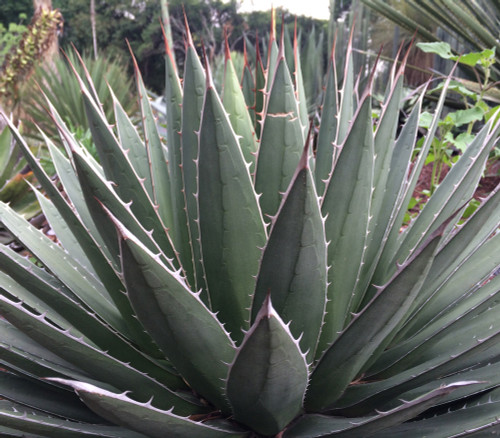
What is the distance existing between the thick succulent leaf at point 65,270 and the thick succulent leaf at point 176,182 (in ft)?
0.73

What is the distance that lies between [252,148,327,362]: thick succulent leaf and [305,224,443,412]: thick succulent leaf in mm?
68

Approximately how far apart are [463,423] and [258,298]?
17.6 inches

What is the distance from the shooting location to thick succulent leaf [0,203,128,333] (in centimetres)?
131

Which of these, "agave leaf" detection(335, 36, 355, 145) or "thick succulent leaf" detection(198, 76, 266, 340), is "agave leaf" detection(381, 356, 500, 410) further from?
"agave leaf" detection(335, 36, 355, 145)

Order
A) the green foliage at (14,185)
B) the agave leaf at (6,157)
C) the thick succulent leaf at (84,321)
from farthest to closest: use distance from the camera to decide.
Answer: the agave leaf at (6,157) → the green foliage at (14,185) → the thick succulent leaf at (84,321)

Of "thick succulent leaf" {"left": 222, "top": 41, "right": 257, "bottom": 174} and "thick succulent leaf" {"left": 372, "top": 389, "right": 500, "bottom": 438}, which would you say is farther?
"thick succulent leaf" {"left": 222, "top": 41, "right": 257, "bottom": 174}

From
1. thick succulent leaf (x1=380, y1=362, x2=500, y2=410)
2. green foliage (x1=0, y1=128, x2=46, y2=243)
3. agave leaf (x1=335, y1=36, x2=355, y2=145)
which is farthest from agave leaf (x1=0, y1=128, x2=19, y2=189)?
thick succulent leaf (x1=380, y1=362, x2=500, y2=410)

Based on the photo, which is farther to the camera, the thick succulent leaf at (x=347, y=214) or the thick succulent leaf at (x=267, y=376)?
the thick succulent leaf at (x=347, y=214)

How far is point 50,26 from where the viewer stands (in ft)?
21.1

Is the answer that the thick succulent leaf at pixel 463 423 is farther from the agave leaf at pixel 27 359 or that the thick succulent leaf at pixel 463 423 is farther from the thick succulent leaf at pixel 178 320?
the agave leaf at pixel 27 359

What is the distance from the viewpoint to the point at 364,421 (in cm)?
91

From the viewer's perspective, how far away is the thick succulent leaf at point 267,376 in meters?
0.80

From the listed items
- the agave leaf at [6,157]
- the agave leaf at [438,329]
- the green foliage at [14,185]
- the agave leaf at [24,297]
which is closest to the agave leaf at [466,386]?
the agave leaf at [438,329]

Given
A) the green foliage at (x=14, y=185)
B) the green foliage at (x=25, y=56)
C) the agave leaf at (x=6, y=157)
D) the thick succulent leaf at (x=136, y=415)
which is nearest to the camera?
the thick succulent leaf at (x=136, y=415)
